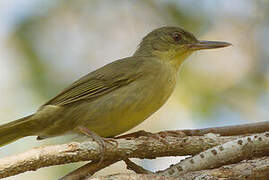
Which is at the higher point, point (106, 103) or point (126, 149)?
point (106, 103)

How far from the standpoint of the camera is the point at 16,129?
4609 mm

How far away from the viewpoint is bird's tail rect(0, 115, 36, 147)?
4.52 m

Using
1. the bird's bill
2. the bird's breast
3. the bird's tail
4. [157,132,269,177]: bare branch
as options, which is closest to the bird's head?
the bird's bill

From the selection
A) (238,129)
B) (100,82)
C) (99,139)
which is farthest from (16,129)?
(238,129)

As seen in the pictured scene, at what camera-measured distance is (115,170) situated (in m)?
6.17

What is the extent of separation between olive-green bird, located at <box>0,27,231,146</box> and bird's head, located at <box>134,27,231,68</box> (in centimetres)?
21

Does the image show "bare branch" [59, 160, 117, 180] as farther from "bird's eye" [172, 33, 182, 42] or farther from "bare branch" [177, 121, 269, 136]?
"bird's eye" [172, 33, 182, 42]

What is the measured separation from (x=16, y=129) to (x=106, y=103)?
3.15ft

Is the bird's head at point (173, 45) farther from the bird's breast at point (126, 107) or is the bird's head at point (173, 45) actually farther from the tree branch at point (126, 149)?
the tree branch at point (126, 149)

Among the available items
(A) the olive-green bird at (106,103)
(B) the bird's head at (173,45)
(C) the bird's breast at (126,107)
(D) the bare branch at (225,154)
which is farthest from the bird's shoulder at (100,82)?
(D) the bare branch at (225,154)

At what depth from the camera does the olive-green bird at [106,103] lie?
461cm

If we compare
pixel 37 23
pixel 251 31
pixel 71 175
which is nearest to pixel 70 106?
pixel 71 175

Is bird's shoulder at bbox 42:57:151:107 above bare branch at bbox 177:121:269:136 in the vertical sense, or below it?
above

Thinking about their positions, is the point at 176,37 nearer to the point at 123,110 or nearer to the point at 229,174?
the point at 123,110
